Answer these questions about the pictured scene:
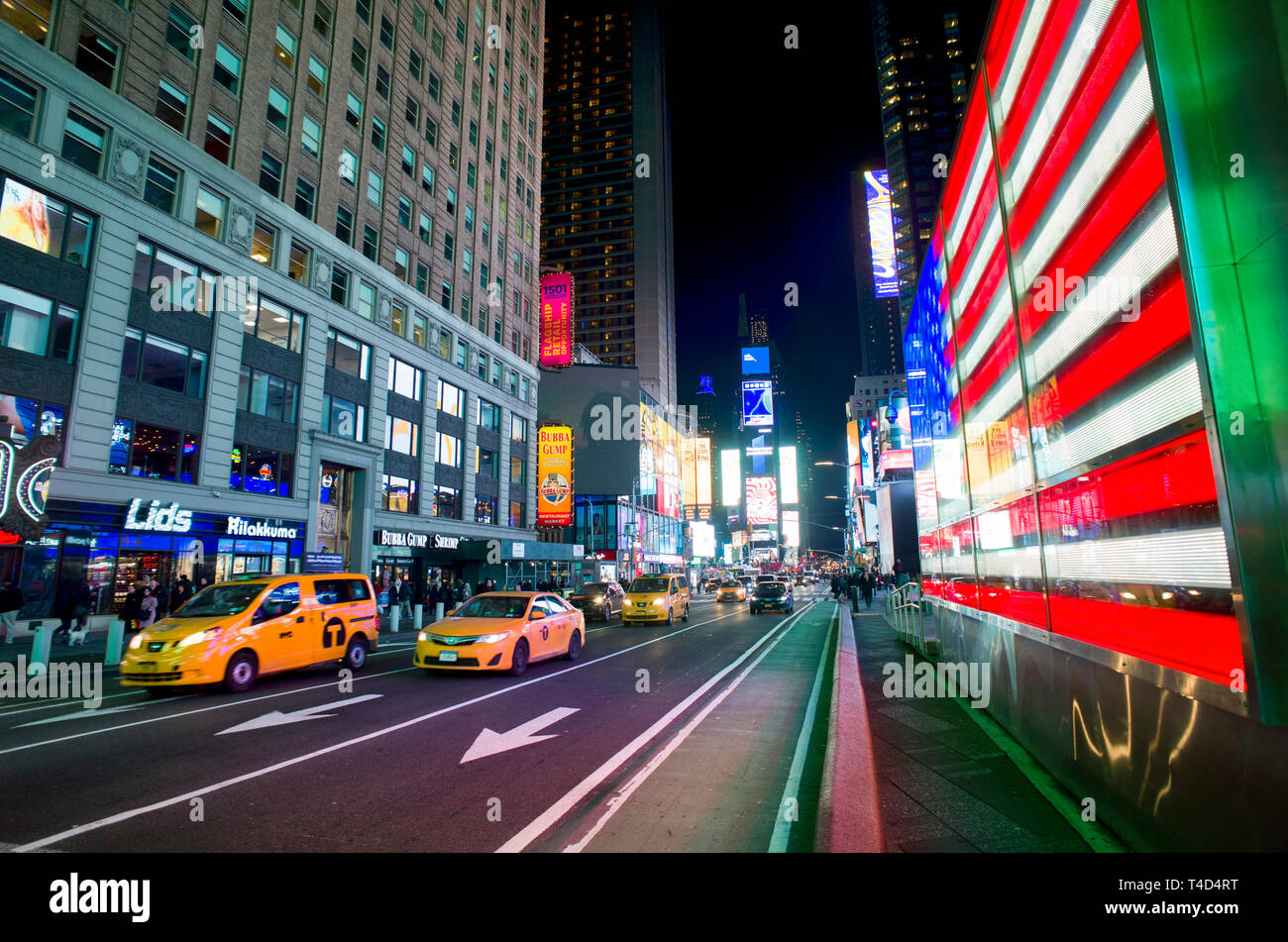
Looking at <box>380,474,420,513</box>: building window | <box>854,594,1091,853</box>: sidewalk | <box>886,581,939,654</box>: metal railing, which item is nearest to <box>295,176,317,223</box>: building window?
<box>380,474,420,513</box>: building window

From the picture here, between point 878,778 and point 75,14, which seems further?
point 75,14

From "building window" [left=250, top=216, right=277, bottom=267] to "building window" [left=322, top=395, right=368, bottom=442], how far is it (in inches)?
239

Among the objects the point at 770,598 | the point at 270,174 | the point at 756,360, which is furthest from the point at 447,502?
the point at 756,360

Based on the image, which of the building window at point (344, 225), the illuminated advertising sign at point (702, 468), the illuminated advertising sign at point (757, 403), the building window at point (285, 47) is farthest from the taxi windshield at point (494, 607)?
the illuminated advertising sign at point (702, 468)

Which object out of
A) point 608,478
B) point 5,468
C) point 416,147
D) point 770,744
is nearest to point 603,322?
point 608,478

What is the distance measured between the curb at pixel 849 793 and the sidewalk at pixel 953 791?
0.19 meters

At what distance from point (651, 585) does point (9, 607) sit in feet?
62.5

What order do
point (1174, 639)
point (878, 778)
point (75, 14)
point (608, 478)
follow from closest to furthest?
1. point (1174, 639)
2. point (878, 778)
3. point (75, 14)
4. point (608, 478)

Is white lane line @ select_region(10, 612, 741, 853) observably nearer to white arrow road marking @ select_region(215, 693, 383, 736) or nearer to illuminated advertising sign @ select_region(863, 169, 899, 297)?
white arrow road marking @ select_region(215, 693, 383, 736)

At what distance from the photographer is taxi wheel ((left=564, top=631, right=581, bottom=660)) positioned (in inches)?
556

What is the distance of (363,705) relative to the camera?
29.5 ft

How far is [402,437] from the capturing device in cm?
3366
